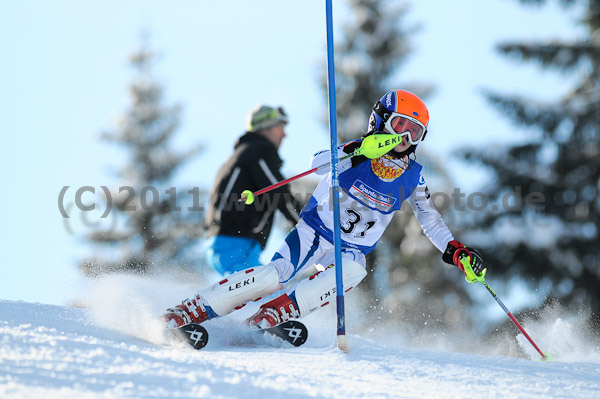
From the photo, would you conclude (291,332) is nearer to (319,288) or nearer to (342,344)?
(319,288)

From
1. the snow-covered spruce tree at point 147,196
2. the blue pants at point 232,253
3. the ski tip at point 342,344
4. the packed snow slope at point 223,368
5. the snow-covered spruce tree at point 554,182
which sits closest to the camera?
the packed snow slope at point 223,368

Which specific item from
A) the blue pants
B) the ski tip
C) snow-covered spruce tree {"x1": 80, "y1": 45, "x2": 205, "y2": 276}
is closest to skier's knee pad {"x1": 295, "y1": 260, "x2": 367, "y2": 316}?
the ski tip

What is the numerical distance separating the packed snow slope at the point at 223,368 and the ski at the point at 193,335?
0.17 ft

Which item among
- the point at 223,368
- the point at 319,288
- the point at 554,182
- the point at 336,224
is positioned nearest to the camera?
the point at 223,368

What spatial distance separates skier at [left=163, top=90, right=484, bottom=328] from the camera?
4.09 m

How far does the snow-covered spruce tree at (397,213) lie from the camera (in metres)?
12.2

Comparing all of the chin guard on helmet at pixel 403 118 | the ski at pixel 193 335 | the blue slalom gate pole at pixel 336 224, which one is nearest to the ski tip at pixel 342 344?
the blue slalom gate pole at pixel 336 224

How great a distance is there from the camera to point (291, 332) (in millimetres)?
4082

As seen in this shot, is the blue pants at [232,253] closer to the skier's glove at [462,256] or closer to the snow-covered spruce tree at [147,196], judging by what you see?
the skier's glove at [462,256]

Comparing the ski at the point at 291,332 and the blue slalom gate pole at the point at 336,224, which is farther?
the ski at the point at 291,332

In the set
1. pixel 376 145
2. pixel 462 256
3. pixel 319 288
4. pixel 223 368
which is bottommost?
pixel 223 368

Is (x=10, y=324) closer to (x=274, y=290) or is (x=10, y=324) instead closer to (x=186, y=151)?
(x=274, y=290)

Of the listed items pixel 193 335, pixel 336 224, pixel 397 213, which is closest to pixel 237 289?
pixel 193 335

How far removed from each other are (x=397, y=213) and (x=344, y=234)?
8.53 metres
